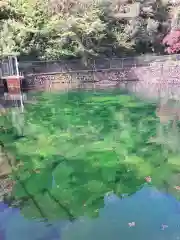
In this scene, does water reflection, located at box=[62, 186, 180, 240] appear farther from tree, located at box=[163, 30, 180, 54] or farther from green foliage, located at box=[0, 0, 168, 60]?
tree, located at box=[163, 30, 180, 54]

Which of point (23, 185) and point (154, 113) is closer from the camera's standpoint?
point (23, 185)

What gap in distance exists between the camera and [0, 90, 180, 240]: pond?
15.6 ft

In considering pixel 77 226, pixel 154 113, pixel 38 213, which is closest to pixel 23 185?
pixel 38 213

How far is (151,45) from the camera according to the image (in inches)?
773

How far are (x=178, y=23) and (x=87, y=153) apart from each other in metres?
13.1

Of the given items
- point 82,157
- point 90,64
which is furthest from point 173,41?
point 82,157

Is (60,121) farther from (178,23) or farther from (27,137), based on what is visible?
(178,23)

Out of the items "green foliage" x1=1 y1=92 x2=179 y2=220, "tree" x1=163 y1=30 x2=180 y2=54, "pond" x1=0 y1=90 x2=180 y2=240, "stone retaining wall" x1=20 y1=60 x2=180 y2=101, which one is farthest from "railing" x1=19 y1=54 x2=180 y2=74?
"pond" x1=0 y1=90 x2=180 y2=240

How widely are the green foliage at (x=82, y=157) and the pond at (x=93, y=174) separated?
0.05 feet

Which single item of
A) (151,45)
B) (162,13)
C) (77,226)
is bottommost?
(77,226)

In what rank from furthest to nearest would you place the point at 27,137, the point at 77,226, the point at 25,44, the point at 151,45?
the point at 151,45, the point at 25,44, the point at 27,137, the point at 77,226

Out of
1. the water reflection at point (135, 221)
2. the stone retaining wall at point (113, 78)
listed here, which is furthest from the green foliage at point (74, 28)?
the water reflection at point (135, 221)

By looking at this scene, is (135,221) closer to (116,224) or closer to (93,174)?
(116,224)

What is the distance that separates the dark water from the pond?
13 millimetres
